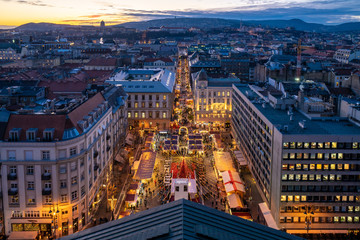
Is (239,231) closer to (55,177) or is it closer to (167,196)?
(55,177)

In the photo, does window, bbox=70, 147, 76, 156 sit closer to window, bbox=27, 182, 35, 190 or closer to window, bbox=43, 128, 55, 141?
window, bbox=43, 128, 55, 141

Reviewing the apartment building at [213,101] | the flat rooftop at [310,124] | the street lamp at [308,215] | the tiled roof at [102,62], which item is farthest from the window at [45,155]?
the tiled roof at [102,62]

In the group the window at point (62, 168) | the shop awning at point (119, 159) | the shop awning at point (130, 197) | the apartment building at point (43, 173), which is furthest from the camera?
the shop awning at point (119, 159)

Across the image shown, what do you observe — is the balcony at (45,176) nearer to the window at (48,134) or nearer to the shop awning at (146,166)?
the window at (48,134)

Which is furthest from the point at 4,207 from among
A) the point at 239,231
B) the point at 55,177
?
the point at 239,231

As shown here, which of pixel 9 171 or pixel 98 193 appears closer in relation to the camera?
pixel 9 171

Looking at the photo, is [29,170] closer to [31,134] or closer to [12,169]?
[12,169]

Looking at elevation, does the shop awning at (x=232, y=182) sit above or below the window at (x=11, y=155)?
below
